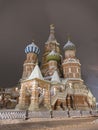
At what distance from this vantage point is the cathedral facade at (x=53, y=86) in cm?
2012

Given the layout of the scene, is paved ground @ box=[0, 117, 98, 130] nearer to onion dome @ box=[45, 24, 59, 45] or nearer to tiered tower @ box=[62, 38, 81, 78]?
tiered tower @ box=[62, 38, 81, 78]

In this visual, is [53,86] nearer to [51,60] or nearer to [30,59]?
[51,60]

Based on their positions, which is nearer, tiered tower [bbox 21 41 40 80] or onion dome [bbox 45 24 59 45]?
tiered tower [bbox 21 41 40 80]

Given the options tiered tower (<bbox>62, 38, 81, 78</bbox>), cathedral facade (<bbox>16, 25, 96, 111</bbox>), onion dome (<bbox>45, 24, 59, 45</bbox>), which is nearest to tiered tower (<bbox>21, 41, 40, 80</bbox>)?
cathedral facade (<bbox>16, 25, 96, 111</bbox>)

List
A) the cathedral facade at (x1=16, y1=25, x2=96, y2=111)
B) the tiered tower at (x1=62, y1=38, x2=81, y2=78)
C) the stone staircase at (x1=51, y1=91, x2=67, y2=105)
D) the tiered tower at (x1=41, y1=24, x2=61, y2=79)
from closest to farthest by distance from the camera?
the cathedral facade at (x1=16, y1=25, x2=96, y2=111)
the stone staircase at (x1=51, y1=91, x2=67, y2=105)
the tiered tower at (x1=62, y1=38, x2=81, y2=78)
the tiered tower at (x1=41, y1=24, x2=61, y2=79)

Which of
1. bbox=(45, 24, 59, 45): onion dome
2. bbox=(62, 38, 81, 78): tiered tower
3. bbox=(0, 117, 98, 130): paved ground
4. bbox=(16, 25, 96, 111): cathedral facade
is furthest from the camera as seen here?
bbox=(45, 24, 59, 45): onion dome

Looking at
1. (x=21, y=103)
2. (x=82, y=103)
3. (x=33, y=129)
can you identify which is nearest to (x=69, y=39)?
(x=82, y=103)

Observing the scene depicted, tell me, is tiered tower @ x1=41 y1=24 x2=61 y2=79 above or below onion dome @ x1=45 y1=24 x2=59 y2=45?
below

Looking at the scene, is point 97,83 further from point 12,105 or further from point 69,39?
point 12,105

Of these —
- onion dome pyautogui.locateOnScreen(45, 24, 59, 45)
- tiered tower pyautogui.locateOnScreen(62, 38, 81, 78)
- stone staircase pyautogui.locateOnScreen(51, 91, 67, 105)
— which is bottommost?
stone staircase pyautogui.locateOnScreen(51, 91, 67, 105)

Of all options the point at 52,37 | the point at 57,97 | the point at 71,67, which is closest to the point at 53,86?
the point at 57,97

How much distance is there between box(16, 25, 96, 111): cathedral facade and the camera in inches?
792

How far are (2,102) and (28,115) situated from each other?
20925mm

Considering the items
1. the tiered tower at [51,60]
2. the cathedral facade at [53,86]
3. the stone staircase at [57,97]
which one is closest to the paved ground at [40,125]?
the cathedral facade at [53,86]
